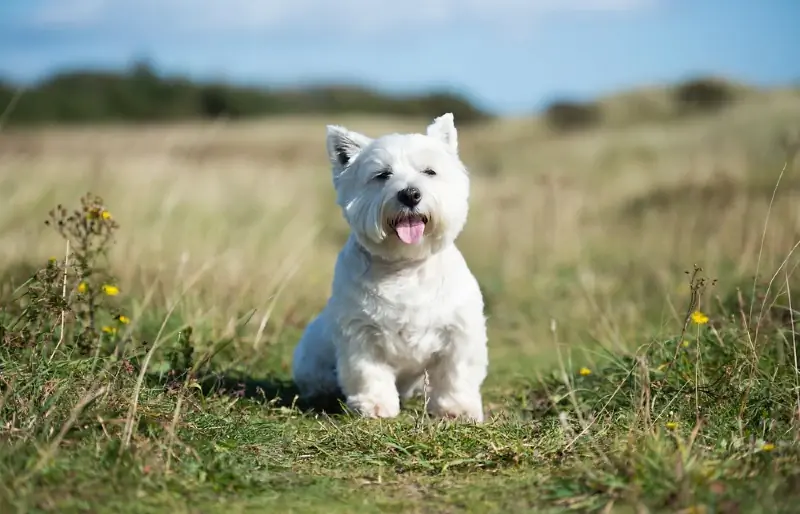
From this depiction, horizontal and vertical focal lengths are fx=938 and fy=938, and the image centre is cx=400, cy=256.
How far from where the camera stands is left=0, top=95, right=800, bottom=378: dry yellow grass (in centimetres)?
709

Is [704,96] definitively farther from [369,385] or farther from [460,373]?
[369,385]

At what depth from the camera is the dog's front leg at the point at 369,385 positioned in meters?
A: 4.72

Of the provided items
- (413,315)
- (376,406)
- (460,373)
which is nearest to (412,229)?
(413,315)

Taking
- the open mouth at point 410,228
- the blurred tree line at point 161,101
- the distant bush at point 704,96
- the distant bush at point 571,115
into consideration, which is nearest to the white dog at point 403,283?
the open mouth at point 410,228

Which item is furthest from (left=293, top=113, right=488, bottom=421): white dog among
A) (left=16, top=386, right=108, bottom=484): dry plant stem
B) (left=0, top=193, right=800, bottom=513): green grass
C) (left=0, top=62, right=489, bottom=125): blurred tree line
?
(left=0, top=62, right=489, bottom=125): blurred tree line

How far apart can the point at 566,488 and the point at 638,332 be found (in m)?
3.90

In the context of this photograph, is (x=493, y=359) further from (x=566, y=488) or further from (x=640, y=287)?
(x=566, y=488)

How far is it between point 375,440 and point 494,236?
8.20 meters

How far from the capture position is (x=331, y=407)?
520cm

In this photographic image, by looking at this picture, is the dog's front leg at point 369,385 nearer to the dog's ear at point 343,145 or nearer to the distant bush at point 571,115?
the dog's ear at point 343,145

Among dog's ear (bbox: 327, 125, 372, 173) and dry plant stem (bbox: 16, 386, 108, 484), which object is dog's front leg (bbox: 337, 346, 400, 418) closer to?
dog's ear (bbox: 327, 125, 372, 173)

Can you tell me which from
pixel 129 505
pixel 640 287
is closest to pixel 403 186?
pixel 129 505

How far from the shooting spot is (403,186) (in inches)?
175

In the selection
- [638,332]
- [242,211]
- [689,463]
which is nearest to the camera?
[689,463]
